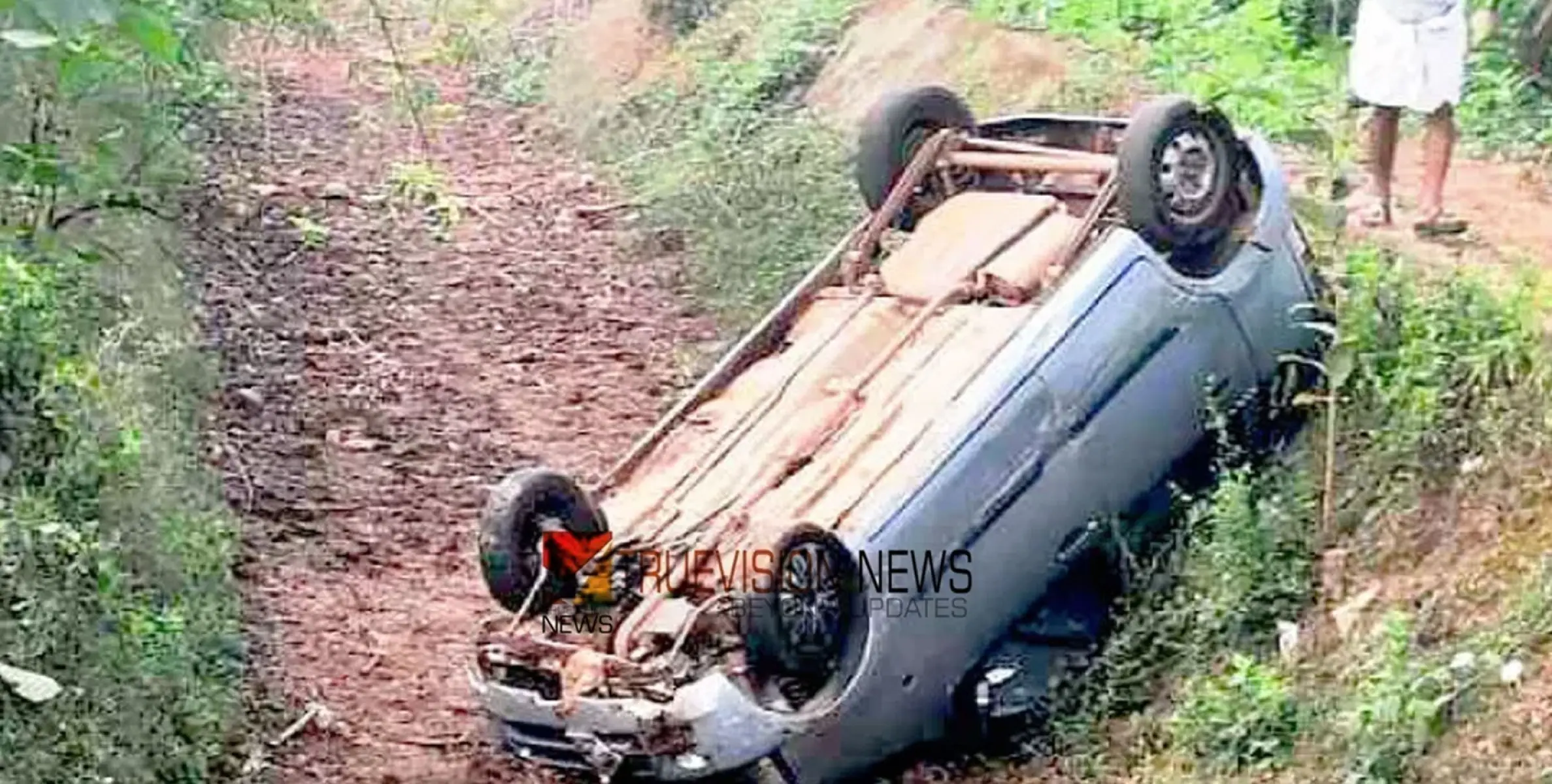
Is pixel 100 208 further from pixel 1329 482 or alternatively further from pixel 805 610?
pixel 1329 482

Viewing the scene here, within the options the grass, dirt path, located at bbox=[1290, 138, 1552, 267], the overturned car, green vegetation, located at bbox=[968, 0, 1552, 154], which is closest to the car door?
the overturned car

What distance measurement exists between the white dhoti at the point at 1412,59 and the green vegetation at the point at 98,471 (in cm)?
452

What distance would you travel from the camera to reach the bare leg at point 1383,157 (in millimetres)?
9094

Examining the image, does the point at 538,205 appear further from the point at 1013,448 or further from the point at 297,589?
the point at 1013,448

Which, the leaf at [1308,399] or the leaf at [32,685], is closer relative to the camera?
the leaf at [32,685]

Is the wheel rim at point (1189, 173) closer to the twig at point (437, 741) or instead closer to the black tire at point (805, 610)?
the black tire at point (805, 610)

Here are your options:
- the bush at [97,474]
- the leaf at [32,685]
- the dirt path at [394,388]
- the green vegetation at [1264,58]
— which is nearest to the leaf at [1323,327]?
the green vegetation at [1264,58]

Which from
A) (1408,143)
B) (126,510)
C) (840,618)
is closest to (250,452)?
(126,510)

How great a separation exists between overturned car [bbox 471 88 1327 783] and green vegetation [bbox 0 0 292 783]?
112 cm

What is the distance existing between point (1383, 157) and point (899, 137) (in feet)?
6.92

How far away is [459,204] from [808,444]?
867 cm

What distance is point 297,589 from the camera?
8828 millimetres

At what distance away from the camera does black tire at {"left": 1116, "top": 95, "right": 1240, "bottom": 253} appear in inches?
284

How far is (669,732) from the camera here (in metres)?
6.09
